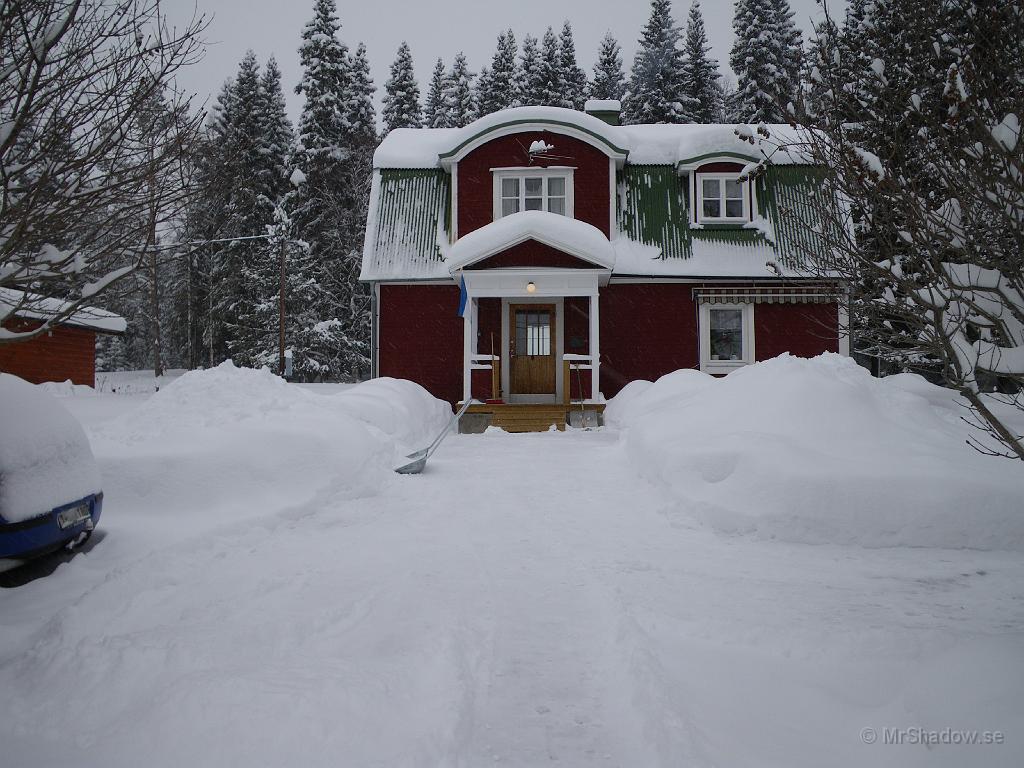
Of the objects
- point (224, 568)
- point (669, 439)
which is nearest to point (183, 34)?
point (224, 568)

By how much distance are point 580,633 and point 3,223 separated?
379 centimetres

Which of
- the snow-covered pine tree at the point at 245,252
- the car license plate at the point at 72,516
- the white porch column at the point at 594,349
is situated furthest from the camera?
the snow-covered pine tree at the point at 245,252

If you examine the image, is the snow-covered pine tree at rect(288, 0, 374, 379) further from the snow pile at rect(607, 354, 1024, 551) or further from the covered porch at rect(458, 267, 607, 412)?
the snow pile at rect(607, 354, 1024, 551)

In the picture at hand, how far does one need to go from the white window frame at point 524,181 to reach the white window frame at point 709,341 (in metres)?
4.20

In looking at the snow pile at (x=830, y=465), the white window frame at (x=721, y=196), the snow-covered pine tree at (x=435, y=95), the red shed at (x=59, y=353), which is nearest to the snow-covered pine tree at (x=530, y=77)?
the snow-covered pine tree at (x=435, y=95)

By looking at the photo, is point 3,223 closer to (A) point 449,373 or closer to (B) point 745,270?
(A) point 449,373

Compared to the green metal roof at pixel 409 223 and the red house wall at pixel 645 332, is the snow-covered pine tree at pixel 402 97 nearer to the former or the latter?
the green metal roof at pixel 409 223

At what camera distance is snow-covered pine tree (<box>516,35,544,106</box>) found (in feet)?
105

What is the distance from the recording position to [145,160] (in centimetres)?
407

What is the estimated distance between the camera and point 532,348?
16141mm

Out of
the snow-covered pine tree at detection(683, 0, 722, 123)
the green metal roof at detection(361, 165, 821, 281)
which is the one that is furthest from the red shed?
the snow-covered pine tree at detection(683, 0, 722, 123)

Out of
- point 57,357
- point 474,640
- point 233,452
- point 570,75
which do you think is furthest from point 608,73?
point 474,640

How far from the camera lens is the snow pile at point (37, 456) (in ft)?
13.0

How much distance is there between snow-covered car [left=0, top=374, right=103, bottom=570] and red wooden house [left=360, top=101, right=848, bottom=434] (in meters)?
10.9
